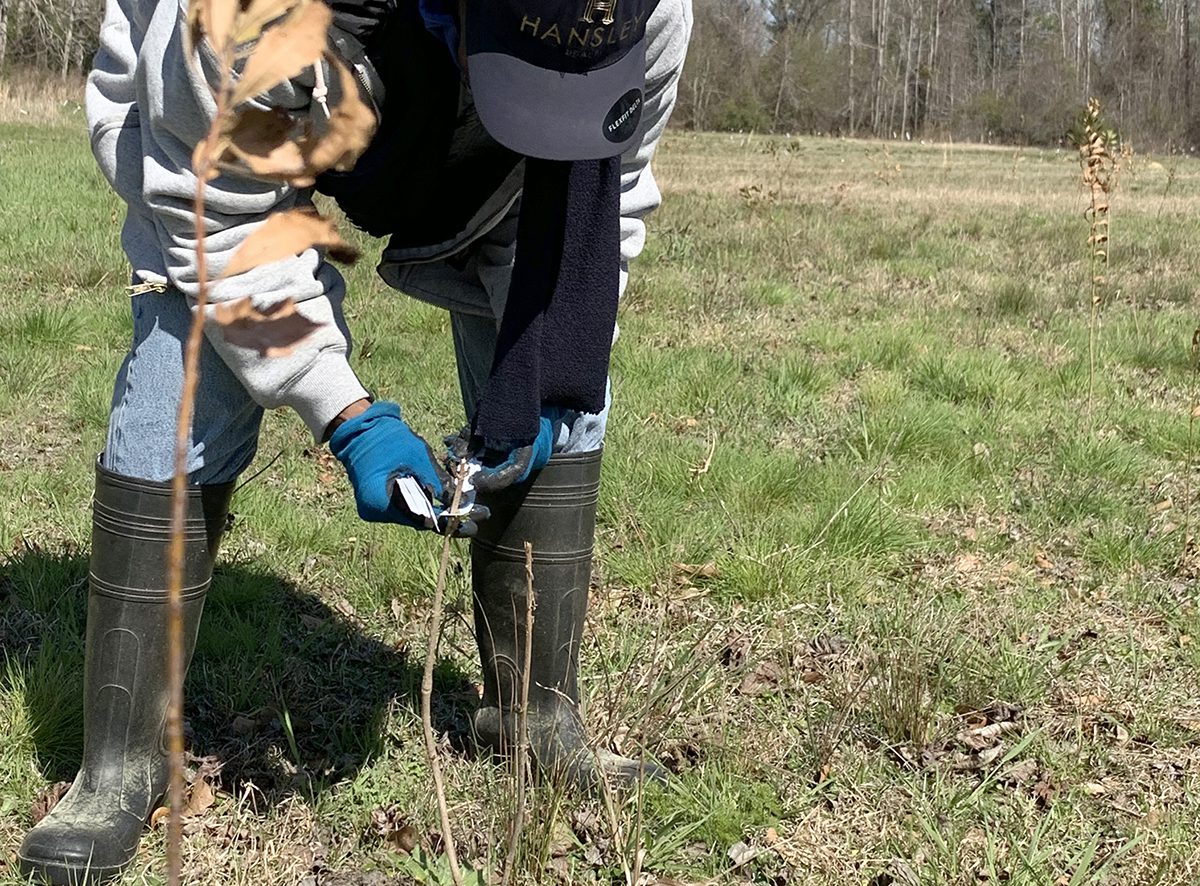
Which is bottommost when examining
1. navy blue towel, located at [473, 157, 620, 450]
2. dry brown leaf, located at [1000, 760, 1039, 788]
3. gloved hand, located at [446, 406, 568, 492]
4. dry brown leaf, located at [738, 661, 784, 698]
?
dry brown leaf, located at [1000, 760, 1039, 788]

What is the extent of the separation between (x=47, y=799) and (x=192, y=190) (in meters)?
1.15

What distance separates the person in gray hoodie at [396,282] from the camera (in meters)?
1.41

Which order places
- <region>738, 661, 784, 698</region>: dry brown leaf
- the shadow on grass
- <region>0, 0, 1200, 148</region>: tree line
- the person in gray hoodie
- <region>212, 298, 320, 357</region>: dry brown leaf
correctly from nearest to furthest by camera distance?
<region>212, 298, 320, 357</region>: dry brown leaf → the person in gray hoodie → the shadow on grass → <region>738, 661, 784, 698</region>: dry brown leaf → <region>0, 0, 1200, 148</region>: tree line

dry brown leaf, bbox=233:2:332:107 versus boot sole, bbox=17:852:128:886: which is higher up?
dry brown leaf, bbox=233:2:332:107

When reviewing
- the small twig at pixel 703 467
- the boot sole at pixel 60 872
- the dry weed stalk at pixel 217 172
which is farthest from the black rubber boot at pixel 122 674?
the small twig at pixel 703 467

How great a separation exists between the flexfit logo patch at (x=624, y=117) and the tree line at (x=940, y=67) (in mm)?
32742

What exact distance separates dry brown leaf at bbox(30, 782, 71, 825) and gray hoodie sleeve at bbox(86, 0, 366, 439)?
0.88 metres

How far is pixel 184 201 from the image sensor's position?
5.02ft

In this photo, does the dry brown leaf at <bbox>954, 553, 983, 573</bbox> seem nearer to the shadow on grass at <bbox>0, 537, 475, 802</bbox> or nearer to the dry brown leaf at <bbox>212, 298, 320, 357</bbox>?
the shadow on grass at <bbox>0, 537, 475, 802</bbox>

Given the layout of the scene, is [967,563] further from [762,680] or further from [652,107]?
[652,107]

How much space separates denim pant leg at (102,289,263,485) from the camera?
1.71 meters

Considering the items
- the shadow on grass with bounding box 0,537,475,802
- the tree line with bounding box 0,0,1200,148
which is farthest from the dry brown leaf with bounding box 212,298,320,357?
the tree line with bounding box 0,0,1200,148

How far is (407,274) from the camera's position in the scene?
6.69 ft

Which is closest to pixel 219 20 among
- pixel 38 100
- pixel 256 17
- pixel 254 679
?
pixel 256 17
